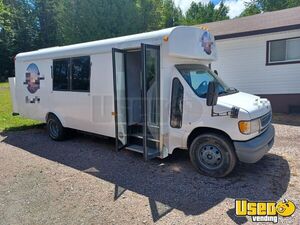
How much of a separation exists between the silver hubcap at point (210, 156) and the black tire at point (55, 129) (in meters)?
4.38

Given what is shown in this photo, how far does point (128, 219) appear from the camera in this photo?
3.71 m

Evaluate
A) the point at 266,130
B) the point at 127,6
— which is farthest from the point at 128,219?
the point at 127,6

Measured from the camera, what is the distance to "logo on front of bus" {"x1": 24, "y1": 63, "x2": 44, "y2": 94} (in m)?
7.98

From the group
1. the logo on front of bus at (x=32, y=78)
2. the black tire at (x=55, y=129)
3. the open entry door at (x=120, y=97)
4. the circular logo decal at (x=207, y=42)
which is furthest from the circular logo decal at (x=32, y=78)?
the circular logo decal at (x=207, y=42)

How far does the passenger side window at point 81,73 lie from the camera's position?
6.55 meters

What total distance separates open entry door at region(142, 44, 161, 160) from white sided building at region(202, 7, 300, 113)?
765 centimetres

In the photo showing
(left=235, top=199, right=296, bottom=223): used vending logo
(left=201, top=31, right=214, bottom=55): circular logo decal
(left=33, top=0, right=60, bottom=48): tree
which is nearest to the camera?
(left=235, top=199, right=296, bottom=223): used vending logo

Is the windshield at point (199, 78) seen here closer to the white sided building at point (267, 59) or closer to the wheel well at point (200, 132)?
the wheel well at point (200, 132)

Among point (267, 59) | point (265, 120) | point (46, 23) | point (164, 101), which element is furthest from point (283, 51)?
point (46, 23)

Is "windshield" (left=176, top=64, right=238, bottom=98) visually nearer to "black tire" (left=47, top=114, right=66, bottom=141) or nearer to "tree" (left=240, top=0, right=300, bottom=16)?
"black tire" (left=47, top=114, right=66, bottom=141)

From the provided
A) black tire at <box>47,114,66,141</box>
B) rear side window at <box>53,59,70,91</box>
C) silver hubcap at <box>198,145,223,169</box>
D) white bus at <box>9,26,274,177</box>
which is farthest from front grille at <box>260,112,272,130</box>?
black tire at <box>47,114,66,141</box>

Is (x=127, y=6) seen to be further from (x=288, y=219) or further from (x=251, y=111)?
(x=288, y=219)

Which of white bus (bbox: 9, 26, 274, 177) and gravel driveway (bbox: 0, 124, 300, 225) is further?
white bus (bbox: 9, 26, 274, 177)

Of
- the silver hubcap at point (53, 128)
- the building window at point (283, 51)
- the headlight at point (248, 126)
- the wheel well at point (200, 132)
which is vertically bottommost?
the silver hubcap at point (53, 128)
